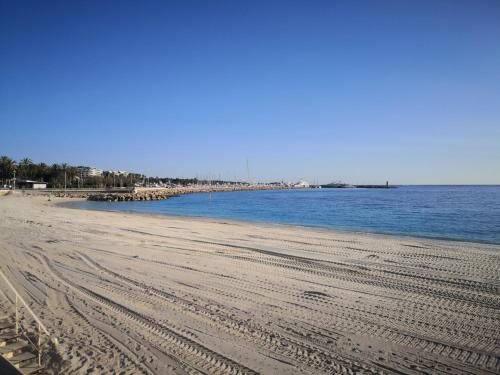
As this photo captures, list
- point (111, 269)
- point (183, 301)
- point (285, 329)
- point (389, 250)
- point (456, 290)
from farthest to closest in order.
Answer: point (389, 250)
point (111, 269)
point (456, 290)
point (183, 301)
point (285, 329)

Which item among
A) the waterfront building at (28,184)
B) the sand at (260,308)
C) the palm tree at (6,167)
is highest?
the palm tree at (6,167)

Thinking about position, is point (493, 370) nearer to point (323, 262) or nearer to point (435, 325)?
point (435, 325)

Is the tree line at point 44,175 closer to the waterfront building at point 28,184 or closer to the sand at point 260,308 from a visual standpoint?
the waterfront building at point 28,184

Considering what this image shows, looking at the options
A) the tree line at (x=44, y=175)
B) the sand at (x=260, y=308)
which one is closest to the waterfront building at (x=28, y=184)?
the tree line at (x=44, y=175)

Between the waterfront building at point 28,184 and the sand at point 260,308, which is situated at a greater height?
the waterfront building at point 28,184

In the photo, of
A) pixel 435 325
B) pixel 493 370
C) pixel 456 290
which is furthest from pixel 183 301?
pixel 456 290

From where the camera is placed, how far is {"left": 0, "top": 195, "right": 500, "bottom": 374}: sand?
4871 mm

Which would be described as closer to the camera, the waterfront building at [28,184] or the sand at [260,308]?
the sand at [260,308]

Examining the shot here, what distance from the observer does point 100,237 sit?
53.3 ft

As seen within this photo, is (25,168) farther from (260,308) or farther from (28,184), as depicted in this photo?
(260,308)

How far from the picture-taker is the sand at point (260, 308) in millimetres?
4871

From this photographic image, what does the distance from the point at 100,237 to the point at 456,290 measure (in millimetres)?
14211

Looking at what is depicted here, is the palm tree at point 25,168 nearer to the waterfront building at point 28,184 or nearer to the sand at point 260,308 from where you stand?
the waterfront building at point 28,184

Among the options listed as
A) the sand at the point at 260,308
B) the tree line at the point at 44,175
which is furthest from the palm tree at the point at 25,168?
the sand at the point at 260,308
